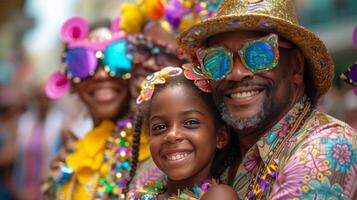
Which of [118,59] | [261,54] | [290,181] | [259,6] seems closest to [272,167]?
[290,181]

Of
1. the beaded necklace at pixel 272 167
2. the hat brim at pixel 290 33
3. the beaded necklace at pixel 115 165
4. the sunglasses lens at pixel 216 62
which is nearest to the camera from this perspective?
the beaded necklace at pixel 272 167

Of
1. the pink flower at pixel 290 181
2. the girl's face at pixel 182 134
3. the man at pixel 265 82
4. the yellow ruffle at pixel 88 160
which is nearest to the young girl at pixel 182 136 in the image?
the girl's face at pixel 182 134

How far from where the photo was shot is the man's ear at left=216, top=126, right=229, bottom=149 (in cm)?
→ 368

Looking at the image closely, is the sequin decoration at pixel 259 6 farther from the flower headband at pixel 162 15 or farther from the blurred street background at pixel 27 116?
the blurred street background at pixel 27 116

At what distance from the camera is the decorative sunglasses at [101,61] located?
194 inches

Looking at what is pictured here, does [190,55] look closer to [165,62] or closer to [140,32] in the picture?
[165,62]

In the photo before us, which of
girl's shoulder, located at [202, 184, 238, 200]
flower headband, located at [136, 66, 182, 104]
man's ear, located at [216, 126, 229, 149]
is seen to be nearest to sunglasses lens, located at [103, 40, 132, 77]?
flower headband, located at [136, 66, 182, 104]

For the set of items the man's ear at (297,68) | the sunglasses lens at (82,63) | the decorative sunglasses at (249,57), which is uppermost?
the decorative sunglasses at (249,57)

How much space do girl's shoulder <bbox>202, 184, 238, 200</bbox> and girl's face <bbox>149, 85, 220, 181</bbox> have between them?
12.5 inches

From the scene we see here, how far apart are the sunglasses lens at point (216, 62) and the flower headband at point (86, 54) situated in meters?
1.47

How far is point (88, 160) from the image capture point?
500cm

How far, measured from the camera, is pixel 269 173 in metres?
3.21

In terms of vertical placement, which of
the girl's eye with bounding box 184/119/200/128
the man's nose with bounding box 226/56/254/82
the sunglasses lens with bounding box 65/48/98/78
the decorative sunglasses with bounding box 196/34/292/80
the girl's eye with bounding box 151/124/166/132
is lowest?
the sunglasses lens with bounding box 65/48/98/78

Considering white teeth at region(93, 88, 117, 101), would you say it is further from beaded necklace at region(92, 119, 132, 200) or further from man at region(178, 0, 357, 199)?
man at region(178, 0, 357, 199)
